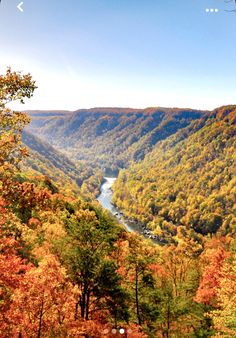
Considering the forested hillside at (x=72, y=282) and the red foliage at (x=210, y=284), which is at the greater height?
the forested hillside at (x=72, y=282)

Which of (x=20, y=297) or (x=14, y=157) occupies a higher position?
(x=14, y=157)

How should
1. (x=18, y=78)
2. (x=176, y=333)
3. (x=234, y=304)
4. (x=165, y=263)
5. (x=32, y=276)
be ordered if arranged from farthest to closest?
(x=165, y=263)
(x=176, y=333)
(x=234, y=304)
(x=32, y=276)
(x=18, y=78)

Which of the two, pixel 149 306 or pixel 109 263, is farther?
pixel 149 306

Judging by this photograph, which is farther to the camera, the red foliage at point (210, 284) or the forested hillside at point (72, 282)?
the red foliage at point (210, 284)

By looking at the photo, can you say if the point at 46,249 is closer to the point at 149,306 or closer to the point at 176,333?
the point at 149,306

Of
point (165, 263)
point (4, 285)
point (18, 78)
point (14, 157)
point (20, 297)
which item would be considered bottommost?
point (165, 263)

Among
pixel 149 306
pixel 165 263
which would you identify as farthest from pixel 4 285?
pixel 165 263

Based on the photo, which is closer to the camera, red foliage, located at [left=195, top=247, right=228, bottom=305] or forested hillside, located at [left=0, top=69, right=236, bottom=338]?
forested hillside, located at [left=0, top=69, right=236, bottom=338]

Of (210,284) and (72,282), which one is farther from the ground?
(72,282)

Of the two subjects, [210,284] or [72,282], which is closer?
[72,282]

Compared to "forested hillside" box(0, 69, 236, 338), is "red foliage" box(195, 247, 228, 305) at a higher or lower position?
lower

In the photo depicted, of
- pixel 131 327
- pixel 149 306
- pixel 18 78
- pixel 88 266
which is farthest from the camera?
pixel 149 306
